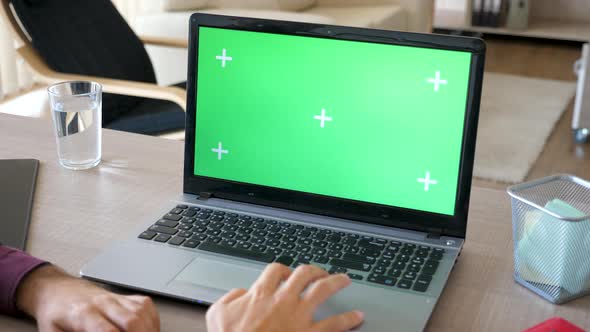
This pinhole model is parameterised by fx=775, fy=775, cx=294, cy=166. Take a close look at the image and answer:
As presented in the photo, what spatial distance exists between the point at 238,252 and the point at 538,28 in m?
4.49

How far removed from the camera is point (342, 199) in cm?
108

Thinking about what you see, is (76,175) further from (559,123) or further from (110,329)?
(559,123)

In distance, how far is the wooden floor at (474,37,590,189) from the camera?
10.3ft

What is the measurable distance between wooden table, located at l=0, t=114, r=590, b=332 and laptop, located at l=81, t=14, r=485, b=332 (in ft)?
0.10

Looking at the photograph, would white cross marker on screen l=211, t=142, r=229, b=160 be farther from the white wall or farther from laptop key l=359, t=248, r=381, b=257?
the white wall

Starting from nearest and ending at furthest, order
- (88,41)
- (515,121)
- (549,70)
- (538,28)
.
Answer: (88,41)
(515,121)
(549,70)
(538,28)

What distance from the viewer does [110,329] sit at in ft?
2.64

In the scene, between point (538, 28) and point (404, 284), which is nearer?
point (404, 284)

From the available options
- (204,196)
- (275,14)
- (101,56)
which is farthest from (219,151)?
(275,14)

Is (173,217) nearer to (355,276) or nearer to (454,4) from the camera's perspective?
(355,276)

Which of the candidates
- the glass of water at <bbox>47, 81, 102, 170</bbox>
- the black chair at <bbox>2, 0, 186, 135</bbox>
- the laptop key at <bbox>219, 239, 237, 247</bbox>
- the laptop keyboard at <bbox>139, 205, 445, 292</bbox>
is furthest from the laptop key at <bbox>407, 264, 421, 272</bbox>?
the black chair at <bbox>2, 0, 186, 135</bbox>

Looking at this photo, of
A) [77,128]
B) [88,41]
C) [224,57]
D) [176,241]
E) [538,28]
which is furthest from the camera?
[538,28]

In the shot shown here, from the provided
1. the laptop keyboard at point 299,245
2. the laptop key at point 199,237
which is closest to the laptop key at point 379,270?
the laptop keyboard at point 299,245

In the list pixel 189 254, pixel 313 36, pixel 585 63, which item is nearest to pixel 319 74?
pixel 313 36
